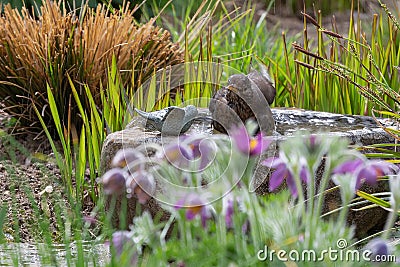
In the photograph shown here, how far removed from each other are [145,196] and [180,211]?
92cm

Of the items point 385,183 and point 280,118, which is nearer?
point 385,183

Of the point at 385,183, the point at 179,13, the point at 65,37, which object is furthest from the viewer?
the point at 179,13

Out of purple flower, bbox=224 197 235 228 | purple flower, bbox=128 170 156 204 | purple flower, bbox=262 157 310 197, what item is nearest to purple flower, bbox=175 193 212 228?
purple flower, bbox=224 197 235 228

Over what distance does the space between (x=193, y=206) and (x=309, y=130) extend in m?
1.09

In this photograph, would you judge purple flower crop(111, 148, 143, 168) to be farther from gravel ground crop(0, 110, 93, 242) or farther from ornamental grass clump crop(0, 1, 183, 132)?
ornamental grass clump crop(0, 1, 183, 132)

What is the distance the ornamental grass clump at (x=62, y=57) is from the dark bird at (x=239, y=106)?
942 mm

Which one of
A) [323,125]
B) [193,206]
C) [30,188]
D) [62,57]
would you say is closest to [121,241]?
[193,206]

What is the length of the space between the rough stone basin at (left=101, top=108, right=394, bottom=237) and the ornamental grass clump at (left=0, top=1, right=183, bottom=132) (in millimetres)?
861

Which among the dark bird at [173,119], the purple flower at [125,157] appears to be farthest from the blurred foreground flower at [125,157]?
the dark bird at [173,119]

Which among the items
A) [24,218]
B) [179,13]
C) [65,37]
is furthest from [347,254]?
[179,13]

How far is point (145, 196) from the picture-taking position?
2270 millimetres

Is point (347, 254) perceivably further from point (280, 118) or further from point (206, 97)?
point (206, 97)

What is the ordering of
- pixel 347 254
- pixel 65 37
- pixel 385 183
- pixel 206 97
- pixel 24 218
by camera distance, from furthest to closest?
pixel 65 37
pixel 206 97
pixel 24 218
pixel 385 183
pixel 347 254

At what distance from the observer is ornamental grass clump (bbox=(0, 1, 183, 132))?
3.52 metres
